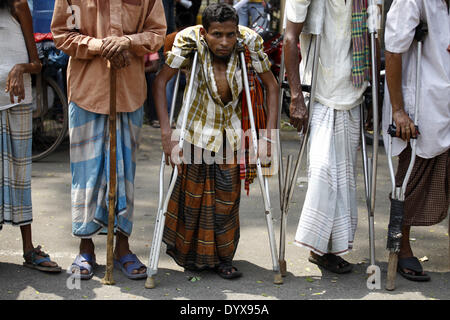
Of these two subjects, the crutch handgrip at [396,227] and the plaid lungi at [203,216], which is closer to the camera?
the crutch handgrip at [396,227]

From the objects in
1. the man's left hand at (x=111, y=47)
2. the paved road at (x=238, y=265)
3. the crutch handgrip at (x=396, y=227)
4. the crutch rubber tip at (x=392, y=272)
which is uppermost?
the man's left hand at (x=111, y=47)

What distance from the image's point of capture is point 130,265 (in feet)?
14.3

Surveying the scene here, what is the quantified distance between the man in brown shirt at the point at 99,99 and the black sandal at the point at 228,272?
0.53m

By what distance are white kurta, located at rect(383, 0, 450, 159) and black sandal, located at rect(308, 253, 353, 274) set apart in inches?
35.3

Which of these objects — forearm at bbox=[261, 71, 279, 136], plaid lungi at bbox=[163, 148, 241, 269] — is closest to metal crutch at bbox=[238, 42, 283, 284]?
forearm at bbox=[261, 71, 279, 136]

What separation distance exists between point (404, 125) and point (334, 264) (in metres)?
1.10

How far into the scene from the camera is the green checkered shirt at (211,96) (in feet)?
13.8

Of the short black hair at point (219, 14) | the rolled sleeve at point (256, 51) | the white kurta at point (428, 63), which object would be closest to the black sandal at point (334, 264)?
the white kurta at point (428, 63)

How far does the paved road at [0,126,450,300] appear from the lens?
4.12 meters

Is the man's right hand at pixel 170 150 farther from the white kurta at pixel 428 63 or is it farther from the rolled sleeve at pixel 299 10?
the white kurta at pixel 428 63

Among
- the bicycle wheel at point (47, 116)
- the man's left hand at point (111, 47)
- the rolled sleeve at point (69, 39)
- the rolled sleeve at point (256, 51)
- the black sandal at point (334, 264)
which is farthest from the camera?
the bicycle wheel at point (47, 116)

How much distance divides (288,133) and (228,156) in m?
4.99

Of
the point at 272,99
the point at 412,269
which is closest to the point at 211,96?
the point at 272,99
